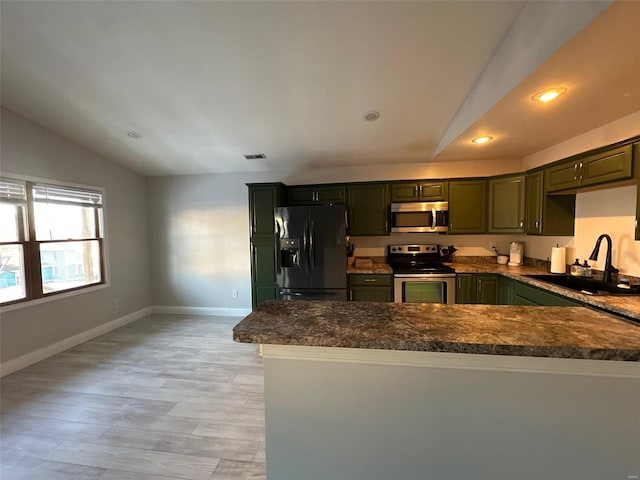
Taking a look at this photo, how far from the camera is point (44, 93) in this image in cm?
261

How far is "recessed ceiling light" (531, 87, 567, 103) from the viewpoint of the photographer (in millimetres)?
1714

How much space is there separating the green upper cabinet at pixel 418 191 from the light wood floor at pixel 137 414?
2.86m

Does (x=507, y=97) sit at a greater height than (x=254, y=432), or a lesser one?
greater

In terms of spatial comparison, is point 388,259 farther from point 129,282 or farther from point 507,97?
point 129,282

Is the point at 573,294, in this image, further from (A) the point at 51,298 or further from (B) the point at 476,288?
(A) the point at 51,298

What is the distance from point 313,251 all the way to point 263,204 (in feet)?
3.33

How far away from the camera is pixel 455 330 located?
967 mm

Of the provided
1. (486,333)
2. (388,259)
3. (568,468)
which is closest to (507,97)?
(486,333)

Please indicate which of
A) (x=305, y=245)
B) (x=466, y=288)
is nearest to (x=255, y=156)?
(x=305, y=245)

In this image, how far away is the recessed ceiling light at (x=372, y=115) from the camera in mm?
2670

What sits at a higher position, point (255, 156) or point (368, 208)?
point (255, 156)

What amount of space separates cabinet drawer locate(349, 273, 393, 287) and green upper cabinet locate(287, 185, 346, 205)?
1.12 m

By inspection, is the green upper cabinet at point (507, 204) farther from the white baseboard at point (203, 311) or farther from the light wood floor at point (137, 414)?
the white baseboard at point (203, 311)

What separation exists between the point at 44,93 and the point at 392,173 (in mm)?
4025
